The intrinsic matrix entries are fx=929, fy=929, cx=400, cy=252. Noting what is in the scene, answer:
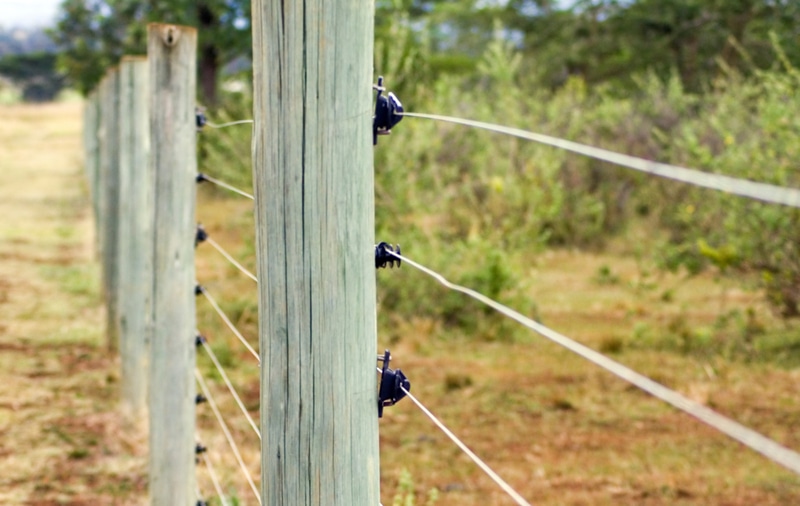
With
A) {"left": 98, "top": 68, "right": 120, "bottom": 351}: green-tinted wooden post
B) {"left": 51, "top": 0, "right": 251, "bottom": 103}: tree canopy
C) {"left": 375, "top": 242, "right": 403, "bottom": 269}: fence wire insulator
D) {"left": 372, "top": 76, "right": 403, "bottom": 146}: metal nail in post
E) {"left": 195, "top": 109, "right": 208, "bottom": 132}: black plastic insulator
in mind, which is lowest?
{"left": 98, "top": 68, "right": 120, "bottom": 351}: green-tinted wooden post

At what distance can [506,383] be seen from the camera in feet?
20.2

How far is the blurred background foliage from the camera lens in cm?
660

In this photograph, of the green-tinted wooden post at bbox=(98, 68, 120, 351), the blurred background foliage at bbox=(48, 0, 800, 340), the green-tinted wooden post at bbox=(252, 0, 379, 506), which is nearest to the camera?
the green-tinted wooden post at bbox=(252, 0, 379, 506)

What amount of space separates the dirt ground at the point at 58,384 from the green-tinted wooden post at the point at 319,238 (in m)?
2.69

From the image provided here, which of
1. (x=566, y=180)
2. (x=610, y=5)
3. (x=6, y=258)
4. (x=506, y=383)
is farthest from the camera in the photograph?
(x=610, y=5)

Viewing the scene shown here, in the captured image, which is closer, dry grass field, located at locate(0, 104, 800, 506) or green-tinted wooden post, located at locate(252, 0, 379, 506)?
green-tinted wooden post, located at locate(252, 0, 379, 506)

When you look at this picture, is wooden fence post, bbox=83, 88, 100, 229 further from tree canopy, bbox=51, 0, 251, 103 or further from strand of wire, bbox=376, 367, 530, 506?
strand of wire, bbox=376, 367, 530, 506

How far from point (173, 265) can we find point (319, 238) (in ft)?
6.13

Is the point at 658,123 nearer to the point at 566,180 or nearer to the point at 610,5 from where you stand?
the point at 566,180

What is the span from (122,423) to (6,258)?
21.7ft

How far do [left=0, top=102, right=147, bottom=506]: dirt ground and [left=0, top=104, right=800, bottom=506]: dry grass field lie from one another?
0.01 meters

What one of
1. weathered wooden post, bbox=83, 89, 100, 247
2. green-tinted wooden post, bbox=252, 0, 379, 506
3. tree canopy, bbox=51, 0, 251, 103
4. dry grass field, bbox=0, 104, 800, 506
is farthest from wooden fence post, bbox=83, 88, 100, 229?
green-tinted wooden post, bbox=252, 0, 379, 506

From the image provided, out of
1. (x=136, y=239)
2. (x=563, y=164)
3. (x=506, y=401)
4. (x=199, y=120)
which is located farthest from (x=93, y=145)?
(x=199, y=120)

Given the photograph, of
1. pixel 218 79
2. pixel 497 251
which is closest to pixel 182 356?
→ pixel 497 251
